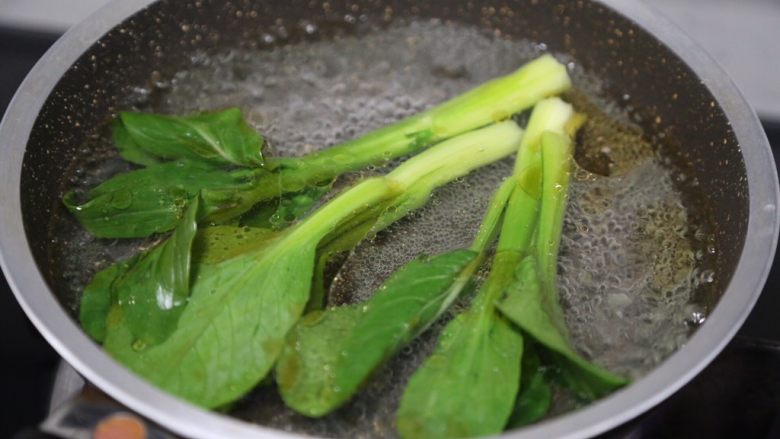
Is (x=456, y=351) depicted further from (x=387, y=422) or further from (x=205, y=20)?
(x=205, y=20)

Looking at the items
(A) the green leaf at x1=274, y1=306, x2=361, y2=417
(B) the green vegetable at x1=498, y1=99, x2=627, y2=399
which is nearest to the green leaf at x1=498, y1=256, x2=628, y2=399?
(B) the green vegetable at x1=498, y1=99, x2=627, y2=399

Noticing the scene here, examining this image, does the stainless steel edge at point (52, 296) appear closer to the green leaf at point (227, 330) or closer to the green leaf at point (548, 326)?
the green leaf at point (227, 330)

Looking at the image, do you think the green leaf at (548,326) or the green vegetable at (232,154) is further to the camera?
the green vegetable at (232,154)

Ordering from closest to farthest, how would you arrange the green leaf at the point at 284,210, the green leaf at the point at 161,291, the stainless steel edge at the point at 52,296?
the stainless steel edge at the point at 52,296 < the green leaf at the point at 161,291 < the green leaf at the point at 284,210

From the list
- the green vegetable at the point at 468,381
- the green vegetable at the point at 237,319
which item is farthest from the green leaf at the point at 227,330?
the green vegetable at the point at 468,381

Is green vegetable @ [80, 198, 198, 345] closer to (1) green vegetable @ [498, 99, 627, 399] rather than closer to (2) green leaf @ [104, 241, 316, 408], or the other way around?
(2) green leaf @ [104, 241, 316, 408]

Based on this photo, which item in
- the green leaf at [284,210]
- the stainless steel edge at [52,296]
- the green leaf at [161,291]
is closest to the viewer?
the stainless steel edge at [52,296]

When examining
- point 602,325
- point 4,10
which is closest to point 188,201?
point 602,325
